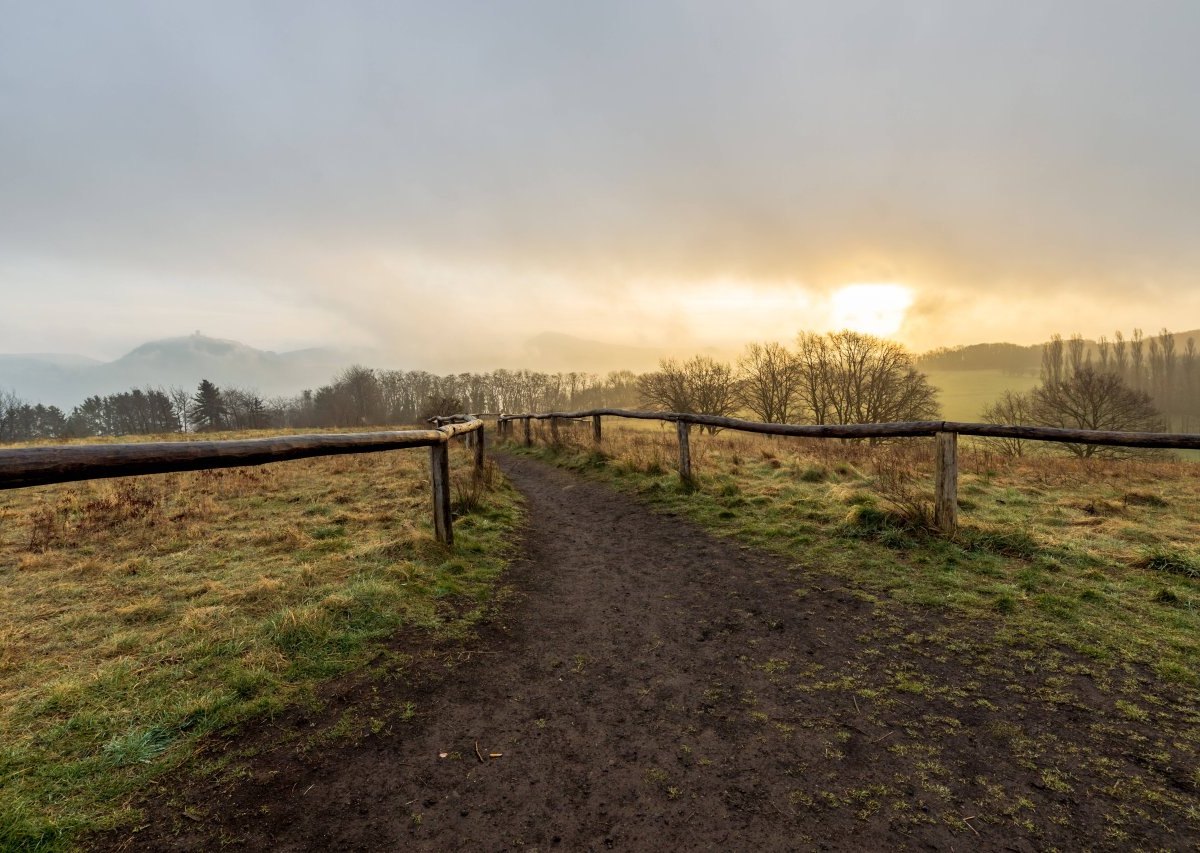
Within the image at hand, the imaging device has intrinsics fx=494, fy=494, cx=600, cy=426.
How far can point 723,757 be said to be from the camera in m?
2.32

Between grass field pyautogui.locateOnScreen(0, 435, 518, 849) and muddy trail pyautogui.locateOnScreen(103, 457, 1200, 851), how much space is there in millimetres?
355

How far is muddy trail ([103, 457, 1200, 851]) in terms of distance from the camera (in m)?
1.91

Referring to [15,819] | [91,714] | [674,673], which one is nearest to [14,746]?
[91,714]

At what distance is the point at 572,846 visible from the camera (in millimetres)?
1888

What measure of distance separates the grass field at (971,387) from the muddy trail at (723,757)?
74.2 meters

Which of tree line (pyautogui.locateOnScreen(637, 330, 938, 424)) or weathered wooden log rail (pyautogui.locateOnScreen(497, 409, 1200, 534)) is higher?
tree line (pyautogui.locateOnScreen(637, 330, 938, 424))

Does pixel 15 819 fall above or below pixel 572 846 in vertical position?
above

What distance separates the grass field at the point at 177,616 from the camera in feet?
7.27

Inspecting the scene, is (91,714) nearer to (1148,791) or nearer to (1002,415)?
(1148,791)

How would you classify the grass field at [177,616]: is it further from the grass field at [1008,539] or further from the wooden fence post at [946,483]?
the wooden fence post at [946,483]

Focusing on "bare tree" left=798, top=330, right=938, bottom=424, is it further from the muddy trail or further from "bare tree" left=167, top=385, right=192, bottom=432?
"bare tree" left=167, top=385, right=192, bottom=432

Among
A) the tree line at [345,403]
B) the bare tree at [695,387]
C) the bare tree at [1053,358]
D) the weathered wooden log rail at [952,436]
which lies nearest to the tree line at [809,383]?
the bare tree at [695,387]

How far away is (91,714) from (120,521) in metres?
6.23

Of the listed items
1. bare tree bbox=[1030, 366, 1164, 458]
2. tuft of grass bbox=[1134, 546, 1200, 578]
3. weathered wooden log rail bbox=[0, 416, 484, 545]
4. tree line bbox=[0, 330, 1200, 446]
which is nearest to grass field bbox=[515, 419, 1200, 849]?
tuft of grass bbox=[1134, 546, 1200, 578]
